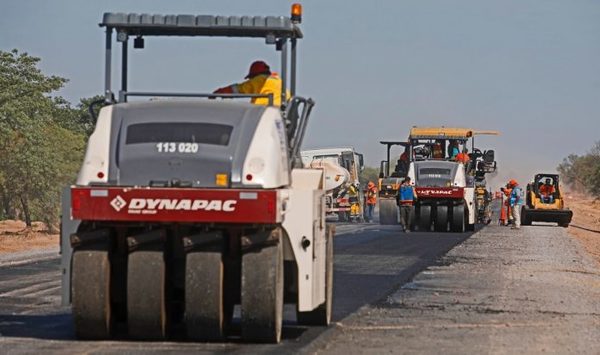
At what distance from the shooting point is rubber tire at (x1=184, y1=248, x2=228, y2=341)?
1048 cm

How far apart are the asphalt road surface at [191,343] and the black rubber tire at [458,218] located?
8.35 meters

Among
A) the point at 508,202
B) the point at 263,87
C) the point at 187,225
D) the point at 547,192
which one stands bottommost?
the point at 508,202

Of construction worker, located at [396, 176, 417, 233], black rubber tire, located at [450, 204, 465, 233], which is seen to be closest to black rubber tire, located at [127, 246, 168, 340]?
construction worker, located at [396, 176, 417, 233]

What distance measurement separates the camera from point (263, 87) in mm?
11891

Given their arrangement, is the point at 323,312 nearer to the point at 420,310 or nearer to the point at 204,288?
the point at 204,288

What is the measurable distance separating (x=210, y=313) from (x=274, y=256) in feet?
2.28

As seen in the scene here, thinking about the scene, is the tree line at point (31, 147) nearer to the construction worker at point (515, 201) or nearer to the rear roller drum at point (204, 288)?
the construction worker at point (515, 201)

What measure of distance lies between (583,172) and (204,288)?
13674 cm

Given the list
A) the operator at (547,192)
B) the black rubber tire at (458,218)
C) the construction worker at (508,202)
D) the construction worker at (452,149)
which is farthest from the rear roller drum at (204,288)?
the operator at (547,192)

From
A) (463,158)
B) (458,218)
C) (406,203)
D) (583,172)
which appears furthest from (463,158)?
(583,172)

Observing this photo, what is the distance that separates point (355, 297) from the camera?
15938 mm

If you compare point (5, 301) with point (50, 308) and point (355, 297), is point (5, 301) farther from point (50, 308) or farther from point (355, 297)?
point (355, 297)

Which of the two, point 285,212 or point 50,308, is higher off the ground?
point 285,212

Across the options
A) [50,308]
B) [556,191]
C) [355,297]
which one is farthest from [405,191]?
[50,308]
